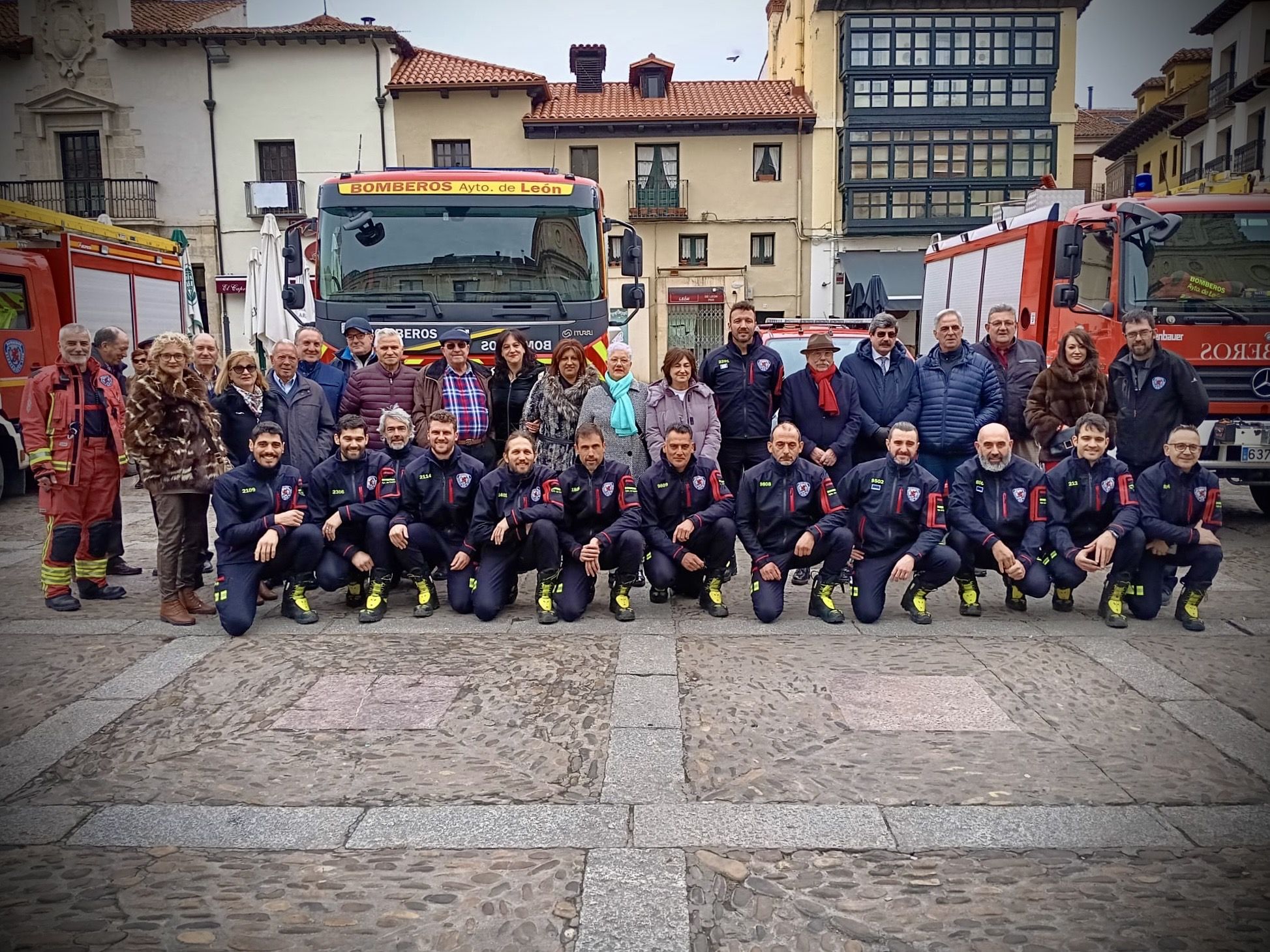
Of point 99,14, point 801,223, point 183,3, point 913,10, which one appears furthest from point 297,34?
point 99,14

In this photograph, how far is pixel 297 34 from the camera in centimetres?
2545

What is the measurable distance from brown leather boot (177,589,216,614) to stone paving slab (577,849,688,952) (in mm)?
4266

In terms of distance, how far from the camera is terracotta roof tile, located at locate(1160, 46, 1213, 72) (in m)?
4.25

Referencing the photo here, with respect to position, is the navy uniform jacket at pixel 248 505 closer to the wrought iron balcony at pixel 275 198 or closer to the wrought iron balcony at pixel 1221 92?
the wrought iron balcony at pixel 1221 92

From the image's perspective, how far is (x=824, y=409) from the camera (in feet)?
24.2

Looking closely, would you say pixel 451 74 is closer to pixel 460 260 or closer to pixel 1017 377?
pixel 460 260

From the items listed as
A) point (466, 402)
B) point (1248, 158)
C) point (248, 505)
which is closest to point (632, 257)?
point (466, 402)

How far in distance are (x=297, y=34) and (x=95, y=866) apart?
26323mm

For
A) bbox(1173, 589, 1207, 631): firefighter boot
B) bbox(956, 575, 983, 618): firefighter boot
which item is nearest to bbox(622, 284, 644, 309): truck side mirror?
bbox(956, 575, 983, 618): firefighter boot

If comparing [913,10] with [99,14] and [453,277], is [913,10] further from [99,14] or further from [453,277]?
[99,14]

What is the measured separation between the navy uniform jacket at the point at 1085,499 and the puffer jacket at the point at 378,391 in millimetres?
4707

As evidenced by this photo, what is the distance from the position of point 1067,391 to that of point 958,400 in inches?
33.8

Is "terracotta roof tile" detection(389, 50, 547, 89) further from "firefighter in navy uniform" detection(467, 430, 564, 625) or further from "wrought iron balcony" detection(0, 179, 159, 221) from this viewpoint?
"firefighter in navy uniform" detection(467, 430, 564, 625)

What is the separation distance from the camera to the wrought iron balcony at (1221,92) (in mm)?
4934
